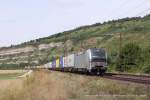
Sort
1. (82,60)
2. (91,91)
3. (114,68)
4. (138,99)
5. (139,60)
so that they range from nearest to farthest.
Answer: (138,99) < (91,91) < (82,60) < (139,60) < (114,68)

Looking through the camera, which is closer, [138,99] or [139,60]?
[138,99]

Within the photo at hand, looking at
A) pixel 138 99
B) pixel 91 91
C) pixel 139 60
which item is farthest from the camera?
pixel 139 60

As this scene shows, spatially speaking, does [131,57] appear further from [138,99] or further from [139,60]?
[138,99]

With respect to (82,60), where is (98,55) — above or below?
above

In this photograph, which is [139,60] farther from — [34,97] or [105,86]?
[34,97]

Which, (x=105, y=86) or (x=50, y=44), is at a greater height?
(x=50, y=44)

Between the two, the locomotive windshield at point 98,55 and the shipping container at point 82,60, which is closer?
the locomotive windshield at point 98,55

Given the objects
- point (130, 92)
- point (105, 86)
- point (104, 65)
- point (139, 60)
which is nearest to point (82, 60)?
point (104, 65)

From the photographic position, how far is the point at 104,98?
18.5 m

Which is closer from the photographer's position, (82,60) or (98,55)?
(98,55)

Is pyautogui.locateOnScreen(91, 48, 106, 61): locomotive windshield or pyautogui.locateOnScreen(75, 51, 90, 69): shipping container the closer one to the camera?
pyautogui.locateOnScreen(91, 48, 106, 61): locomotive windshield

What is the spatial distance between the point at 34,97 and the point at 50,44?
170 metres

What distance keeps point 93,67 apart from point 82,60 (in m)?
6.11

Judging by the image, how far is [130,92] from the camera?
21016 millimetres
